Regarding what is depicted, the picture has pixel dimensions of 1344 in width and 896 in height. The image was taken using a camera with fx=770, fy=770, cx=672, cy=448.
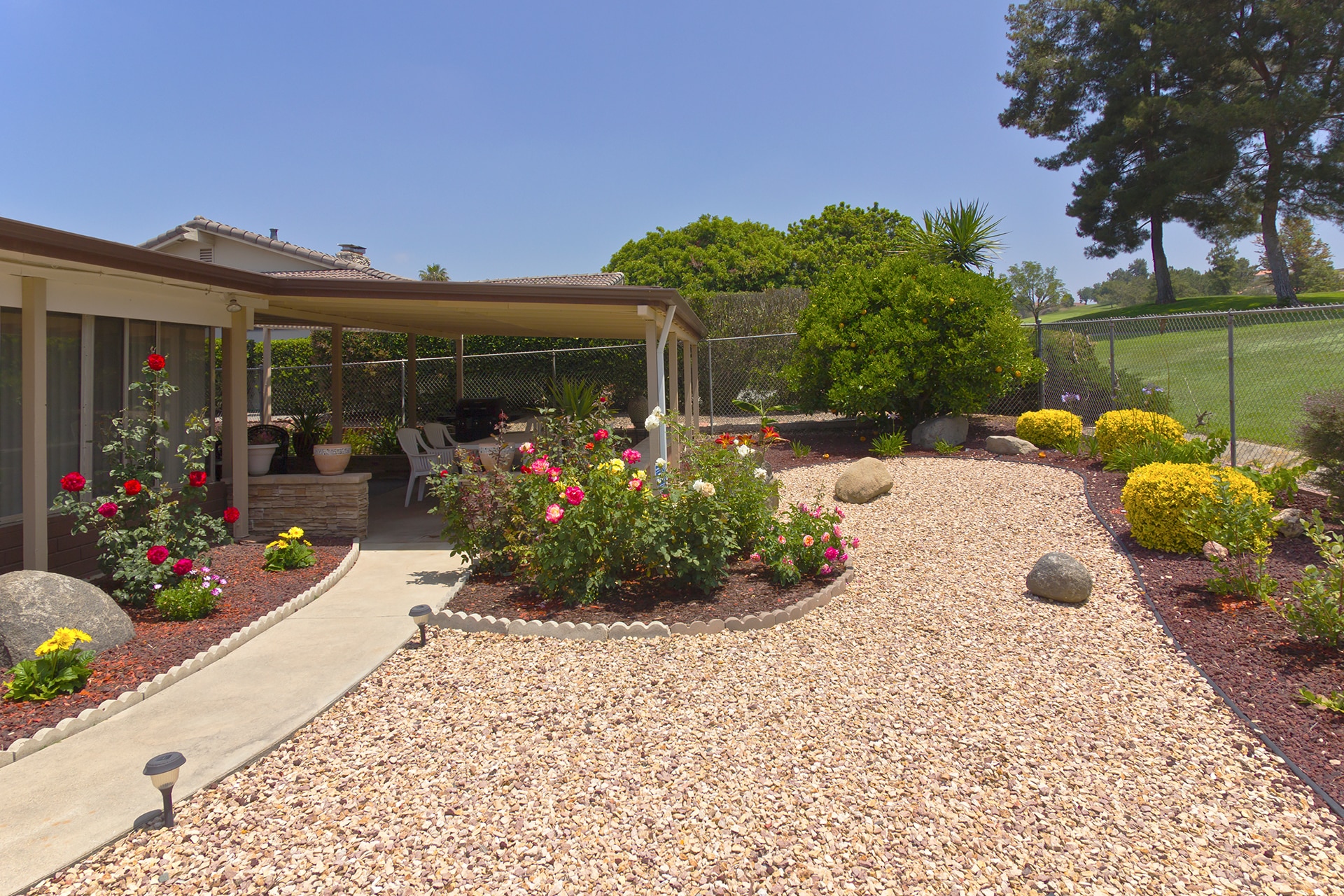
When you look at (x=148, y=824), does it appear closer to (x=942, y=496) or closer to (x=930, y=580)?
(x=930, y=580)

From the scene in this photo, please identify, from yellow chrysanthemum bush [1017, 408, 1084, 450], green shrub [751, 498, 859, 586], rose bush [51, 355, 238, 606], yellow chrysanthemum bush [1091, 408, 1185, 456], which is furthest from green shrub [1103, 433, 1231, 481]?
rose bush [51, 355, 238, 606]

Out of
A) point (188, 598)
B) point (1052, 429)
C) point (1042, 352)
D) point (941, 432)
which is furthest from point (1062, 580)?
point (1042, 352)

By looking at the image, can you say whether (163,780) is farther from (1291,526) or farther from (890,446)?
(890,446)

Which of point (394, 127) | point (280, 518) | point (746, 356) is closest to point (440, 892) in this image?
point (280, 518)

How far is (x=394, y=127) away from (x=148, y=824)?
1503cm

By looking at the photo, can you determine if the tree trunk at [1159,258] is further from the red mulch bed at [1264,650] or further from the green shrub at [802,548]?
the green shrub at [802,548]

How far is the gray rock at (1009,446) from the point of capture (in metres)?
10.1

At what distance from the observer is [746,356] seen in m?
16.4

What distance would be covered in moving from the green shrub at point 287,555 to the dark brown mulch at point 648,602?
1550 mm

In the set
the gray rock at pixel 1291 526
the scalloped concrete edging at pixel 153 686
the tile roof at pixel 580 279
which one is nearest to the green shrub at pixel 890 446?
the gray rock at pixel 1291 526

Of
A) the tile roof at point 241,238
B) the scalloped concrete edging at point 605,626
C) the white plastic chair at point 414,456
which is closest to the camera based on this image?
the scalloped concrete edging at point 605,626

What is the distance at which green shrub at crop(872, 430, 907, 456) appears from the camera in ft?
34.8

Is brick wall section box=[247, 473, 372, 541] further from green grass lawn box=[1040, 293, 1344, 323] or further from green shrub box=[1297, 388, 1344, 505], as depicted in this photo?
green grass lawn box=[1040, 293, 1344, 323]

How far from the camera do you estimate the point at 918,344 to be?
36.4 ft
